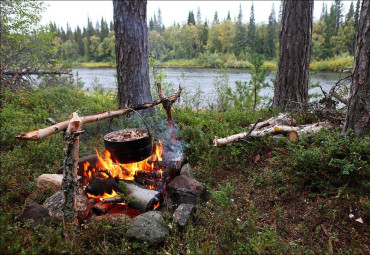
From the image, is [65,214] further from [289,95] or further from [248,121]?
[289,95]

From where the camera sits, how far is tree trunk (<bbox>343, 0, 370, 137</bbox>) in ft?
10.8

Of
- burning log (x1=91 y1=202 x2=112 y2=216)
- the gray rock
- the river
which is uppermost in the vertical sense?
the river

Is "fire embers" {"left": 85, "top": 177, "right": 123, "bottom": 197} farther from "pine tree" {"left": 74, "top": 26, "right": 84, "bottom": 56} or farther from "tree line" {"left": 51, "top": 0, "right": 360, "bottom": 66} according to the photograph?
"pine tree" {"left": 74, "top": 26, "right": 84, "bottom": 56}

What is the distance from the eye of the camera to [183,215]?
2988 mm

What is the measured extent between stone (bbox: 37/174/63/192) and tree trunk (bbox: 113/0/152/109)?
2435 millimetres

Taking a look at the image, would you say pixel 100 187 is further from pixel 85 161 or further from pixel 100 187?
pixel 85 161

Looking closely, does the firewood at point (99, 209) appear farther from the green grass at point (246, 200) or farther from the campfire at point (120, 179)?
the green grass at point (246, 200)

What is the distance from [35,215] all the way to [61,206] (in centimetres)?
26

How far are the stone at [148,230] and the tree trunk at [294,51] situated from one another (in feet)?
14.6

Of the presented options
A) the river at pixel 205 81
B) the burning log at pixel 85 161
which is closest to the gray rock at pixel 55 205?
the burning log at pixel 85 161

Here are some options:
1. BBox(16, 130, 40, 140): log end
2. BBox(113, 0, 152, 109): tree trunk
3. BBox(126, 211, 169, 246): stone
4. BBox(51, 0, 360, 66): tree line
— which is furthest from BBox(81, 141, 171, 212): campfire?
BBox(51, 0, 360, 66): tree line

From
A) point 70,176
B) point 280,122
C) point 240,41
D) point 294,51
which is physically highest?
point 240,41

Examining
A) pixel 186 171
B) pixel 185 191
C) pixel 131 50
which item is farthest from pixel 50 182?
pixel 131 50

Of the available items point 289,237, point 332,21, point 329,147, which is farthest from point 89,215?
point 332,21
